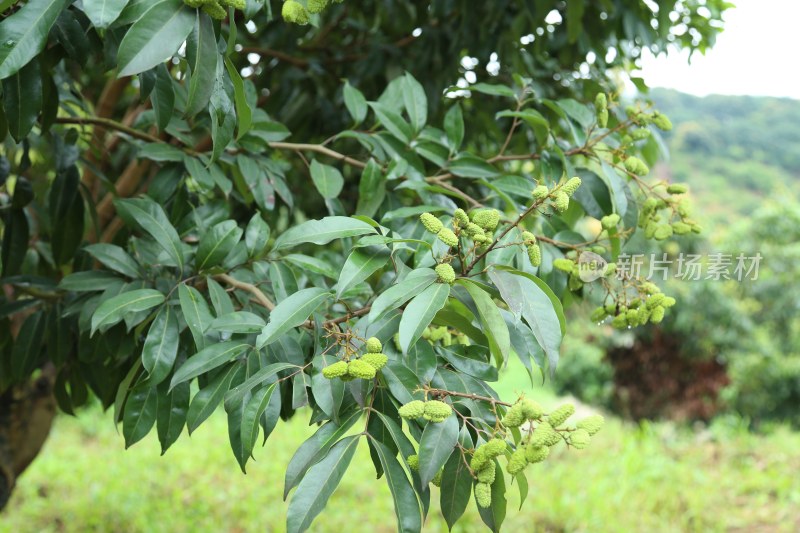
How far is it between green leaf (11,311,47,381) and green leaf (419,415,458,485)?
742mm

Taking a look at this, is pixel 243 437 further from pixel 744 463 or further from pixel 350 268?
pixel 744 463

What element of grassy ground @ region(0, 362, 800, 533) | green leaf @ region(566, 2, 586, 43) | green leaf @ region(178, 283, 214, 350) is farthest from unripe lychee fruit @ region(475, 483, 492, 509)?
grassy ground @ region(0, 362, 800, 533)

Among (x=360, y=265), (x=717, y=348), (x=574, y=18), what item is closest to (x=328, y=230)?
(x=360, y=265)

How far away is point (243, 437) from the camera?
66 centimetres

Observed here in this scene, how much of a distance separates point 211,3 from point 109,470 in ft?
9.83

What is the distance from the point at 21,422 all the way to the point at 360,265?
1.36 m

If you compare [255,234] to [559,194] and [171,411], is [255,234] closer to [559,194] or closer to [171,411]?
[171,411]

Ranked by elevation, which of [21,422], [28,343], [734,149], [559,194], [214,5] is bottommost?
[734,149]

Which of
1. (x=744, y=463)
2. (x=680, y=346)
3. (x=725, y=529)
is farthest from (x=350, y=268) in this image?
(x=680, y=346)

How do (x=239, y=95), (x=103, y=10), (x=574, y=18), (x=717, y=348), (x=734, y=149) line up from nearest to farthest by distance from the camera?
1. (x=103, y=10)
2. (x=239, y=95)
3. (x=574, y=18)
4. (x=717, y=348)
5. (x=734, y=149)

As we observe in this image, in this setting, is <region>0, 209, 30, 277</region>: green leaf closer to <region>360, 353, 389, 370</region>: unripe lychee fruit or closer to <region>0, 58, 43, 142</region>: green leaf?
<region>0, 58, 43, 142</region>: green leaf

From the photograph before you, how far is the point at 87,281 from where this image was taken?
0.95 m

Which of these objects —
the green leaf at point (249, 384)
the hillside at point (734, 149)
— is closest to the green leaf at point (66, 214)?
the green leaf at point (249, 384)

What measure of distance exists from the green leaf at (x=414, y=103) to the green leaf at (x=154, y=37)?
18.7 inches
